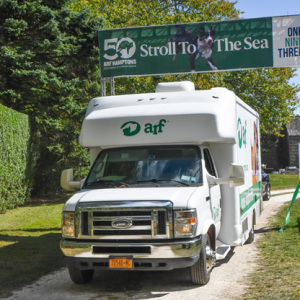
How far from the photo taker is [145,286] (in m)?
7.77

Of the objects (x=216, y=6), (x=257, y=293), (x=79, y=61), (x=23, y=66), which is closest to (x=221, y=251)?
(x=257, y=293)

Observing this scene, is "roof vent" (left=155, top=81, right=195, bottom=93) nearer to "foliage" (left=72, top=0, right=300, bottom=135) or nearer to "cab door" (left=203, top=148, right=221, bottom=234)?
"cab door" (left=203, top=148, right=221, bottom=234)

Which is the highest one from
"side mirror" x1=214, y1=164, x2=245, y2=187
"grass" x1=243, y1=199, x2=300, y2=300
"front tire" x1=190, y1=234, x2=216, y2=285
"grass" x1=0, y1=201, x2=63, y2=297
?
"side mirror" x1=214, y1=164, x2=245, y2=187

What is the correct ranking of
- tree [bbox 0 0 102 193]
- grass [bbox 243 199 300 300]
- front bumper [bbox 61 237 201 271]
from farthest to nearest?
tree [bbox 0 0 102 193], grass [bbox 243 199 300 300], front bumper [bbox 61 237 201 271]

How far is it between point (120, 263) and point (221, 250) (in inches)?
81.7

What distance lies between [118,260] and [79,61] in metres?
15.0

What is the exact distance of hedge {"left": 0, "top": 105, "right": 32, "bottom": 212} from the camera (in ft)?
54.4

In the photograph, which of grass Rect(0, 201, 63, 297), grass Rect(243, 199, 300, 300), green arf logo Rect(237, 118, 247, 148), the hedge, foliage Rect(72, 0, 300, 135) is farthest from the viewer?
foliage Rect(72, 0, 300, 135)

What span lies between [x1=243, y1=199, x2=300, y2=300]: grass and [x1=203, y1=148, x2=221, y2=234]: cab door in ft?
3.54

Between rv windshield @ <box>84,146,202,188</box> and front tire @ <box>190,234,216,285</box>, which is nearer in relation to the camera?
front tire @ <box>190,234,216,285</box>

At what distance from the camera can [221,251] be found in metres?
8.36

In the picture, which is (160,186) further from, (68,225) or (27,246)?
(27,246)

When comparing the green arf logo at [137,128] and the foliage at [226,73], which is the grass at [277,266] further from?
the foliage at [226,73]

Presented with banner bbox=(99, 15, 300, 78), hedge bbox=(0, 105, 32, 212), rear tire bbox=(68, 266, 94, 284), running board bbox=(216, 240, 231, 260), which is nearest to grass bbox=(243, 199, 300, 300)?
running board bbox=(216, 240, 231, 260)
